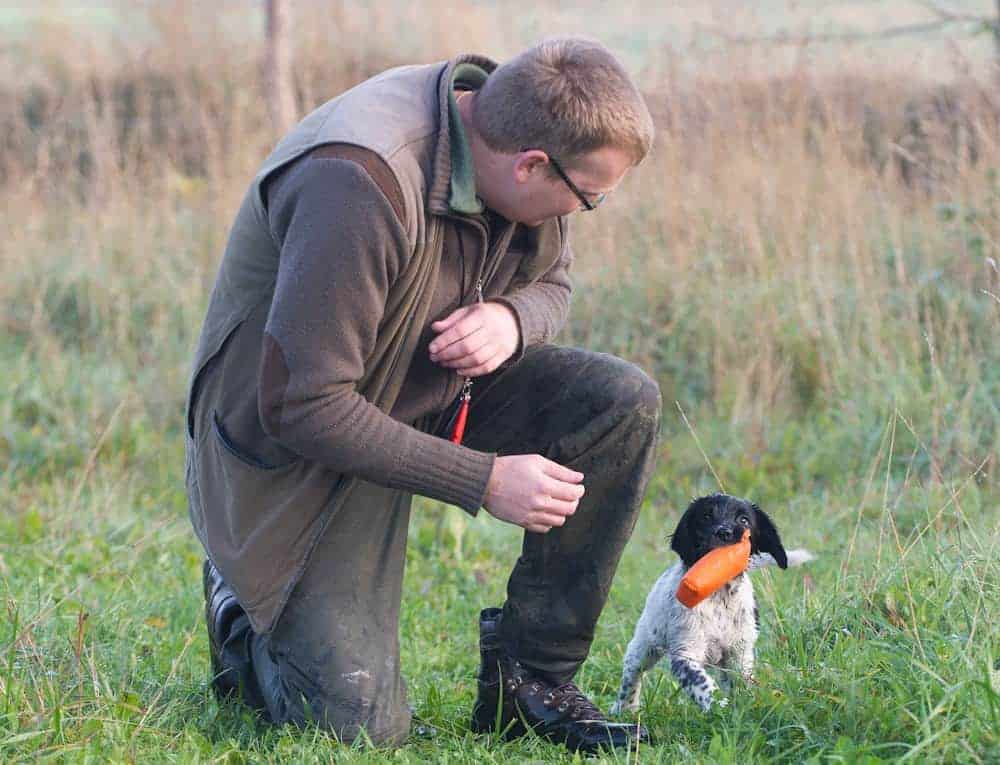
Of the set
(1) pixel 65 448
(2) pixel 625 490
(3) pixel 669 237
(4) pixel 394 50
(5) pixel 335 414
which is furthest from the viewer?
(4) pixel 394 50

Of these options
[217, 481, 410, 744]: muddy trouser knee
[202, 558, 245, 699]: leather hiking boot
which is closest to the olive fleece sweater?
[217, 481, 410, 744]: muddy trouser knee

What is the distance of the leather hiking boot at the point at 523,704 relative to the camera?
10.6ft

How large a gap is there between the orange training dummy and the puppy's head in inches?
1.2

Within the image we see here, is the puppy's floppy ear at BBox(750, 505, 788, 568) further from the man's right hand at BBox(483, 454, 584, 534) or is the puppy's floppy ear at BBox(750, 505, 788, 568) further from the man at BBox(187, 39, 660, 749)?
the man's right hand at BBox(483, 454, 584, 534)

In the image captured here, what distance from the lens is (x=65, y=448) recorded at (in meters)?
6.10

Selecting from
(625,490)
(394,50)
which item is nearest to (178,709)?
(625,490)

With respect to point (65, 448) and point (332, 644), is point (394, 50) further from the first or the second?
point (332, 644)

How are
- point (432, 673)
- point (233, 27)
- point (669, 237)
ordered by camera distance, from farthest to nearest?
point (233, 27)
point (669, 237)
point (432, 673)

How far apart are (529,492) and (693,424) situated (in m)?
3.38

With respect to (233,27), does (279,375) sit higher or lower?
higher

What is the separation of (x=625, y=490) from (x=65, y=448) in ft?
12.0

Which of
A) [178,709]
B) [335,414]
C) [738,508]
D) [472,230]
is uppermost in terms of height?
[472,230]

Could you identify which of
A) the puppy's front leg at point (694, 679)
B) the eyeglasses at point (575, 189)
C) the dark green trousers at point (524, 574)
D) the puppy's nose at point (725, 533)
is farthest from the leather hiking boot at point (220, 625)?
the eyeglasses at point (575, 189)

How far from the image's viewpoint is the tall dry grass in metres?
6.14
